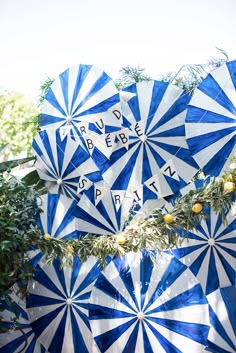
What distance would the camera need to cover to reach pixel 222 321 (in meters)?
2.71

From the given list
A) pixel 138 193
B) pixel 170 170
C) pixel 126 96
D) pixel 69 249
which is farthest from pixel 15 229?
pixel 126 96

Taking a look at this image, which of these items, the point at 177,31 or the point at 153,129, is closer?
the point at 153,129

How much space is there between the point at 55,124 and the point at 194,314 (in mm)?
1676

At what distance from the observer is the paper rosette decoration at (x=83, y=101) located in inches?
120

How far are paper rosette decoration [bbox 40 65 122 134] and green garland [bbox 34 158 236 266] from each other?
0.77 metres

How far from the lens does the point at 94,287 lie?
2.67m

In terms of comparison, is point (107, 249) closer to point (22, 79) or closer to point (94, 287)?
point (94, 287)

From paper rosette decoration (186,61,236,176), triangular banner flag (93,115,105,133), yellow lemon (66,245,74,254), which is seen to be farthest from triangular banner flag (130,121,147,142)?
yellow lemon (66,245,74,254)

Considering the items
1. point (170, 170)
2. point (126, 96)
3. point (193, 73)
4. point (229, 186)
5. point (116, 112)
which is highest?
point (193, 73)

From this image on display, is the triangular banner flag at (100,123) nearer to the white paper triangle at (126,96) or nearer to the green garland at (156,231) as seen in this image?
the white paper triangle at (126,96)

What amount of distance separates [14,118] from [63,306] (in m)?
3.25

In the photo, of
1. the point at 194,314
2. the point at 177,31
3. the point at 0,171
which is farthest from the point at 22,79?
the point at 194,314

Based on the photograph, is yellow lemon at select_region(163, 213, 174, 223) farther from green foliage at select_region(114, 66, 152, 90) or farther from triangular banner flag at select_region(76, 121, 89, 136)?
green foliage at select_region(114, 66, 152, 90)

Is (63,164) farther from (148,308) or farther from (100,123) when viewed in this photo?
(148,308)
